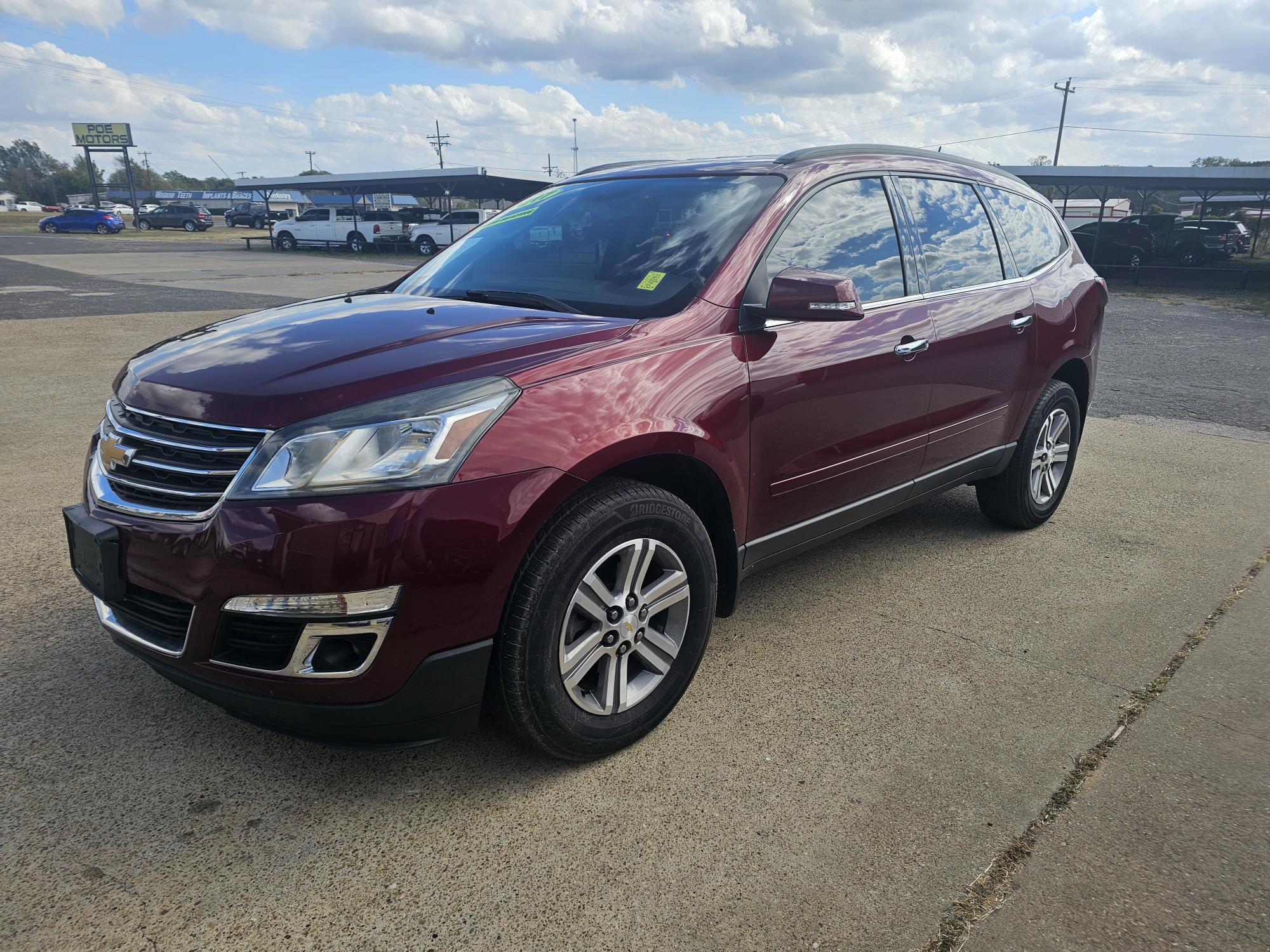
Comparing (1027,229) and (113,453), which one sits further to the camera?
(1027,229)

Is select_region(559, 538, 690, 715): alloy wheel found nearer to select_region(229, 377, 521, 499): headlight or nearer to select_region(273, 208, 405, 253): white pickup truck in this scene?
select_region(229, 377, 521, 499): headlight

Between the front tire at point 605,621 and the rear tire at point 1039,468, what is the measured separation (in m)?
2.39

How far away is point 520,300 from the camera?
10.3 feet

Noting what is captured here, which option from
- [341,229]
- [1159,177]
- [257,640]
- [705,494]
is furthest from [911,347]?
[341,229]

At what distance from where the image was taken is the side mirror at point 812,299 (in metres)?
2.76

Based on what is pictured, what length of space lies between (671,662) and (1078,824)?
3.88 feet

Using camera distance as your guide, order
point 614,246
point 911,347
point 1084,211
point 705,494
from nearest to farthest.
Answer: point 705,494 → point 614,246 → point 911,347 → point 1084,211

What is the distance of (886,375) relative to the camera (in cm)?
343

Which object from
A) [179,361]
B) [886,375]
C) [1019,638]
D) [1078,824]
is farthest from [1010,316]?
[179,361]

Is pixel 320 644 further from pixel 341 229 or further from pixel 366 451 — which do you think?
pixel 341 229

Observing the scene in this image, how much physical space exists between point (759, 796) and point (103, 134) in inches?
4356

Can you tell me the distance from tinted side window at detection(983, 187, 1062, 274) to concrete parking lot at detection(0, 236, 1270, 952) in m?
1.54

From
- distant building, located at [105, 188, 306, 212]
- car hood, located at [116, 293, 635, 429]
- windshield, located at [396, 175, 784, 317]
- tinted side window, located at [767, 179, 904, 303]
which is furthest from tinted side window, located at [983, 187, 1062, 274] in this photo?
distant building, located at [105, 188, 306, 212]

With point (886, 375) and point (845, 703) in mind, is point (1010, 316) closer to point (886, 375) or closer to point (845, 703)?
point (886, 375)
